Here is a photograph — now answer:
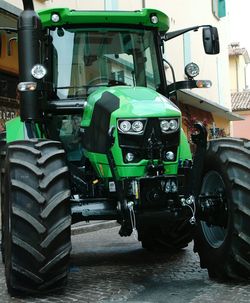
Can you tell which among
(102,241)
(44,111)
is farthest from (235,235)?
(102,241)

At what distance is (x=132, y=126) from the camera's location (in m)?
4.94

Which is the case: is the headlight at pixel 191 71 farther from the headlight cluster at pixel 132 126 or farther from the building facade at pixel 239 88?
the building facade at pixel 239 88

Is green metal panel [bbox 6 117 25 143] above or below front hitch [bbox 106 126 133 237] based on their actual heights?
above

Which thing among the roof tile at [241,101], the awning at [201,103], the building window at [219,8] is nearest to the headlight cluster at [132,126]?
the awning at [201,103]

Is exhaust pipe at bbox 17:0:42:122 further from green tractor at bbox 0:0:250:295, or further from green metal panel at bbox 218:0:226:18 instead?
green metal panel at bbox 218:0:226:18

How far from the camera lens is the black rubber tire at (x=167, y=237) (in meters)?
6.63

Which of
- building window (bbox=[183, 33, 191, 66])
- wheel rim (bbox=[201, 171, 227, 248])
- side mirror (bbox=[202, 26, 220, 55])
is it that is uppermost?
building window (bbox=[183, 33, 191, 66])

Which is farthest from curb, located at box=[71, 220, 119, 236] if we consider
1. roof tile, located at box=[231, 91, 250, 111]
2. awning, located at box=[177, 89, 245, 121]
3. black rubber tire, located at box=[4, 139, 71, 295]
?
roof tile, located at box=[231, 91, 250, 111]

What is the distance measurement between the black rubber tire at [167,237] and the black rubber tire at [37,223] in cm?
199

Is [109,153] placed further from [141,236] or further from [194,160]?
[141,236]

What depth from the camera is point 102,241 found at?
8562 millimetres

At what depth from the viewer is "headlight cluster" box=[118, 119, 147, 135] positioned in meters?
4.93

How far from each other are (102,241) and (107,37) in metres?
3.58

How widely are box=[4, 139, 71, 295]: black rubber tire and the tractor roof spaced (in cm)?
158
